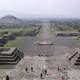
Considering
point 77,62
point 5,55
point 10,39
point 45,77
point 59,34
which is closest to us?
point 45,77

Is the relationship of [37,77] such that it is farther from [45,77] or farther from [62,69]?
[62,69]

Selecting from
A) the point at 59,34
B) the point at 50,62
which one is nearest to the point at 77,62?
the point at 50,62

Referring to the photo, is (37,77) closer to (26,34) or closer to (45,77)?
(45,77)

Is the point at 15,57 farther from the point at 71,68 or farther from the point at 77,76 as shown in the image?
the point at 77,76

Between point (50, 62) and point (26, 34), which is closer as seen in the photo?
point (50, 62)

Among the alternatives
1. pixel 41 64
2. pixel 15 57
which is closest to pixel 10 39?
pixel 15 57

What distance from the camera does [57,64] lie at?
34344mm

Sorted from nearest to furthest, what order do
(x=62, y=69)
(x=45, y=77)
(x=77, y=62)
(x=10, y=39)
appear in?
(x=45, y=77)
(x=62, y=69)
(x=77, y=62)
(x=10, y=39)

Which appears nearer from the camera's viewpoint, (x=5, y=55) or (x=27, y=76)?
(x=27, y=76)

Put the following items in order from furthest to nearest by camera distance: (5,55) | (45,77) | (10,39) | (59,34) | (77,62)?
(59,34)
(10,39)
(5,55)
(77,62)
(45,77)

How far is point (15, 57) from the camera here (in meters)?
37.7

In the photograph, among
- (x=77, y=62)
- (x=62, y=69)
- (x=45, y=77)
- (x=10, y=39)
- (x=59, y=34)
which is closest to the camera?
(x=45, y=77)

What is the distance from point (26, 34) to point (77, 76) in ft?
187

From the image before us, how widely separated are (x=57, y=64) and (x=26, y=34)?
167 ft
